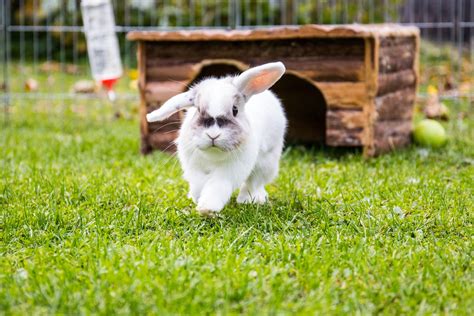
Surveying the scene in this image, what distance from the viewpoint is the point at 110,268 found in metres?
2.43

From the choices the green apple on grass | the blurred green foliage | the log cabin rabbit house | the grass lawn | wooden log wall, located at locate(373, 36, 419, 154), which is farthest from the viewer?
the blurred green foliage

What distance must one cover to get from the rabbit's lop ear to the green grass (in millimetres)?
517

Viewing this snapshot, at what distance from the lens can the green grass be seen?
7.34 ft

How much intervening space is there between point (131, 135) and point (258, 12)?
2.74 meters

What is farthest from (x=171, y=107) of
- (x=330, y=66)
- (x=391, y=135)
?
(x=391, y=135)

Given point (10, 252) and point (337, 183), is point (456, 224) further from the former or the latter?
point (10, 252)

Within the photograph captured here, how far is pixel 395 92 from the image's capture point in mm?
4930

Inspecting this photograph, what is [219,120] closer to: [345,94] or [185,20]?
[345,94]

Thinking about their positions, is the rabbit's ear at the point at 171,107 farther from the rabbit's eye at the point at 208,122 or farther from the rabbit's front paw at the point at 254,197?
the rabbit's front paw at the point at 254,197

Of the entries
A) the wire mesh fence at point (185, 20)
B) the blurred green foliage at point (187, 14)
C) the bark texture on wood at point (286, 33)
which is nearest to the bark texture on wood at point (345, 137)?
the bark texture on wood at point (286, 33)

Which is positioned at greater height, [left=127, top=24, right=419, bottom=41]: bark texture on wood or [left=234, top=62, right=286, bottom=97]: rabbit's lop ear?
[left=127, top=24, right=419, bottom=41]: bark texture on wood

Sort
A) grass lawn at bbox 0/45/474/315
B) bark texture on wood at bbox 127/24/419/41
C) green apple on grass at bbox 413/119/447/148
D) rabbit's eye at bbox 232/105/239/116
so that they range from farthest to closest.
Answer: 1. green apple on grass at bbox 413/119/447/148
2. bark texture on wood at bbox 127/24/419/41
3. rabbit's eye at bbox 232/105/239/116
4. grass lawn at bbox 0/45/474/315

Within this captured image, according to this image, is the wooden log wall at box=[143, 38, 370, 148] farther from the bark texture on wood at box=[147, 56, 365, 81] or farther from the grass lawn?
the grass lawn

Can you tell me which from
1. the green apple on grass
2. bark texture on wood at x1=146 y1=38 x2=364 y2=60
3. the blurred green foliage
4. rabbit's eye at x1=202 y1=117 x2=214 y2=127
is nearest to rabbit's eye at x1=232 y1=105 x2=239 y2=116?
rabbit's eye at x1=202 y1=117 x2=214 y2=127
